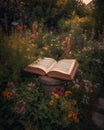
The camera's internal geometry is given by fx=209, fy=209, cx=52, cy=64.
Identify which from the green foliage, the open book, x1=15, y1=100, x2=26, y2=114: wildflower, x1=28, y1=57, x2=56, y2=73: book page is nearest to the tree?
Result: the green foliage

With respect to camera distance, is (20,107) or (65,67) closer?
(20,107)

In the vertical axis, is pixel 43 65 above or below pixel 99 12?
above

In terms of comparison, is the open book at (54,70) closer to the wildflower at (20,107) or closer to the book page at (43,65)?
the book page at (43,65)

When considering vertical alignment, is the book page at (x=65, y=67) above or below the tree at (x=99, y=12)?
above

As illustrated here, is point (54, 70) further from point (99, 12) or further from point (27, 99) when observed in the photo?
point (99, 12)

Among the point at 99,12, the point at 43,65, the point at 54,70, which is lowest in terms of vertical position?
the point at 99,12

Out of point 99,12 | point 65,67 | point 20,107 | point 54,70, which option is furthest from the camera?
point 99,12

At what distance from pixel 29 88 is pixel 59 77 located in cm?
59

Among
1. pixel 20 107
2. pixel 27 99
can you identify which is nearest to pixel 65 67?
pixel 27 99

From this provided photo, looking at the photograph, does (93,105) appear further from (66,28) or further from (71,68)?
(66,28)

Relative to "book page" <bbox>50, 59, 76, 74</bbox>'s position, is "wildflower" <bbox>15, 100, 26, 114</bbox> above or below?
below

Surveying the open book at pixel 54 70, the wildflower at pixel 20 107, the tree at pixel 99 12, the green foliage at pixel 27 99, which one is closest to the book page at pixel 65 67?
the open book at pixel 54 70

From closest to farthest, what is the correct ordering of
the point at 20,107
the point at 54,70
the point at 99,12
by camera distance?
1. the point at 20,107
2. the point at 54,70
3. the point at 99,12

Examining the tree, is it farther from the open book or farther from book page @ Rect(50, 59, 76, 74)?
the open book
